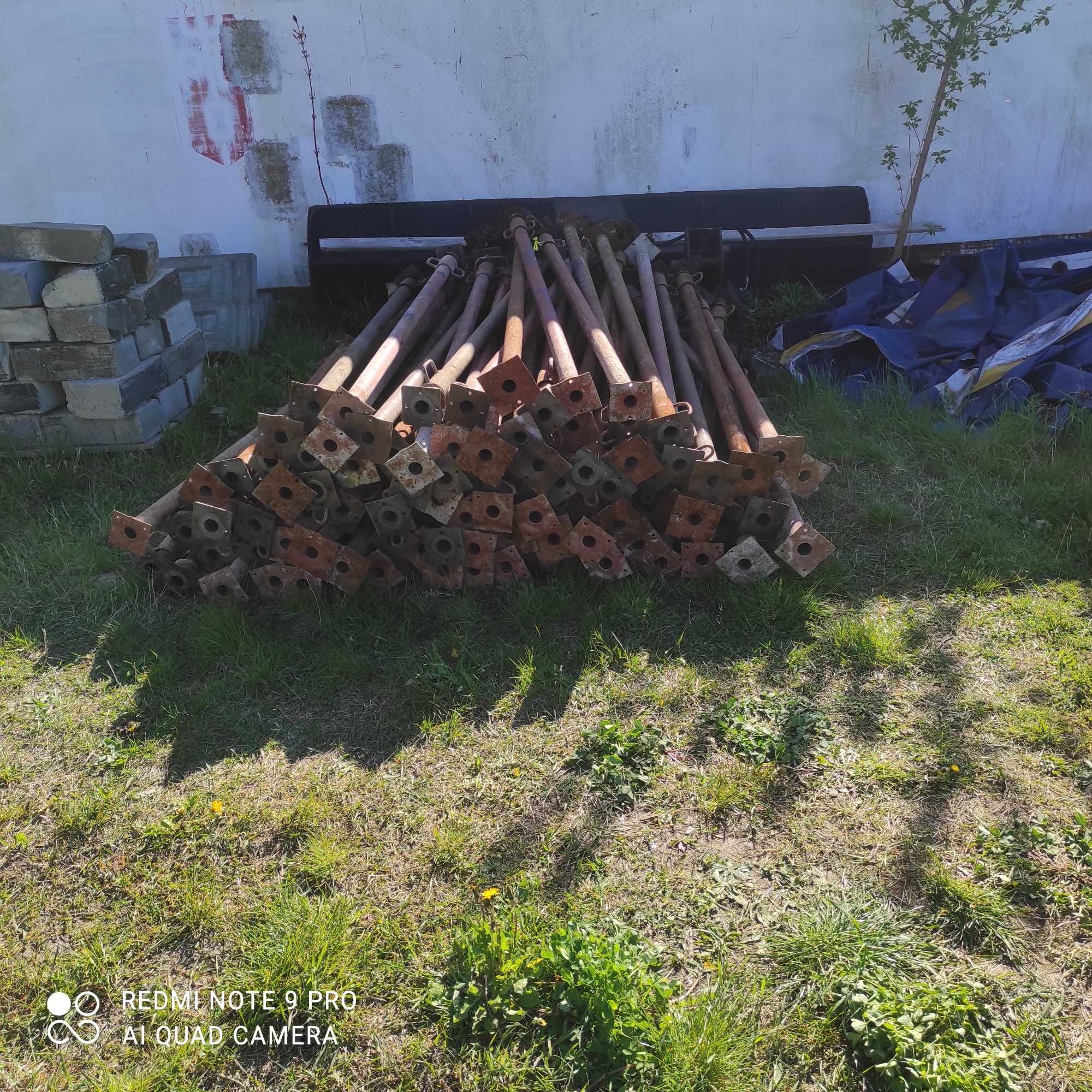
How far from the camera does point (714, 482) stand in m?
3.86

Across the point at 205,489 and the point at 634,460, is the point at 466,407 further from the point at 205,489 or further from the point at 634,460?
the point at 205,489

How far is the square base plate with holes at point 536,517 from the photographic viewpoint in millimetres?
3797

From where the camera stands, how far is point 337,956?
8.22 ft

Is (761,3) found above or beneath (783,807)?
above

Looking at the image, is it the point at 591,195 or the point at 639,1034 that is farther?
the point at 591,195

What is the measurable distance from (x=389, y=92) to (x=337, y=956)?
6.26 metres

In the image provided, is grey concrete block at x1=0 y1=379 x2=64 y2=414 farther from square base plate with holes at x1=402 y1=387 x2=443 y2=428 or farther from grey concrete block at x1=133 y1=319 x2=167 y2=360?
square base plate with holes at x1=402 y1=387 x2=443 y2=428

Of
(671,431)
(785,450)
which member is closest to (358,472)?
(671,431)

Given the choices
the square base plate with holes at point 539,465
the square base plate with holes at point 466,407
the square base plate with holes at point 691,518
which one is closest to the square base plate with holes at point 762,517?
the square base plate with holes at point 691,518

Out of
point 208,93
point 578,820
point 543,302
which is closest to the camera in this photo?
point 578,820

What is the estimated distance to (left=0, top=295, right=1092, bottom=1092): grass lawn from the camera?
230cm

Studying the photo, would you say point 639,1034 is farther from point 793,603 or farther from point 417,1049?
point 793,603

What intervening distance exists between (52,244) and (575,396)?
10.4 ft

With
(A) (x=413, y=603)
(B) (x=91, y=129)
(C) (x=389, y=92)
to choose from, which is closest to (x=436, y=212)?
(C) (x=389, y=92)
